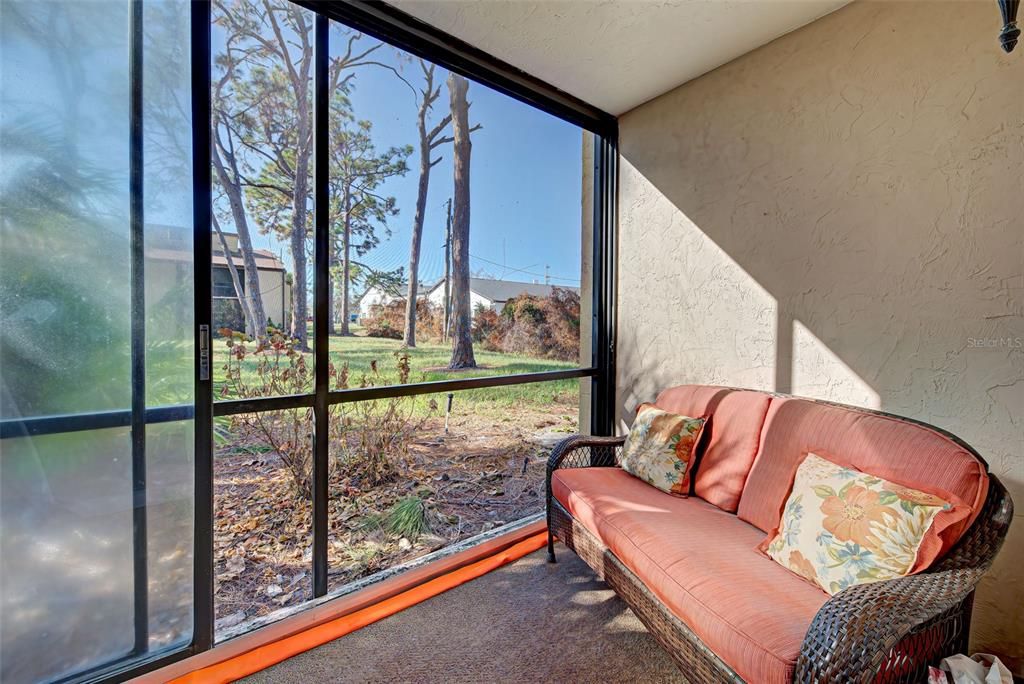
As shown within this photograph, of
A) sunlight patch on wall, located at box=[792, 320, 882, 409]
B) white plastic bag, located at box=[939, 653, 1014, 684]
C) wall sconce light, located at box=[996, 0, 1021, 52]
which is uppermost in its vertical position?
wall sconce light, located at box=[996, 0, 1021, 52]

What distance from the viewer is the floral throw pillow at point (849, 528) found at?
3.96 ft

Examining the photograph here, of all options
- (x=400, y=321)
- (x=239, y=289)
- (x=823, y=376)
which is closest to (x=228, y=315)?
(x=239, y=289)

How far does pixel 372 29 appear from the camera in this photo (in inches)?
77.4

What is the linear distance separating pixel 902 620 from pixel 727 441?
106 cm

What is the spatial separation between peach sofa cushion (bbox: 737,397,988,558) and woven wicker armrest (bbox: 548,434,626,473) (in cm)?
75

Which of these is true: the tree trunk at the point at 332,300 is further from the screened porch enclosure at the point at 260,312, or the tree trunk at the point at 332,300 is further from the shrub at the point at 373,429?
the shrub at the point at 373,429

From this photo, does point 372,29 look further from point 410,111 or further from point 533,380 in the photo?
point 533,380

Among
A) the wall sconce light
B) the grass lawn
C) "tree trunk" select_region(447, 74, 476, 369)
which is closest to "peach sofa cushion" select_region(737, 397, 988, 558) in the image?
the wall sconce light

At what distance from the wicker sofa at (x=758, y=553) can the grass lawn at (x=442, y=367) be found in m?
0.65

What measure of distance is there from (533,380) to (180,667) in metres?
2.08

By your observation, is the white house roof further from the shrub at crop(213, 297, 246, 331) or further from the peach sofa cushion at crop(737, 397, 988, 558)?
the peach sofa cushion at crop(737, 397, 988, 558)

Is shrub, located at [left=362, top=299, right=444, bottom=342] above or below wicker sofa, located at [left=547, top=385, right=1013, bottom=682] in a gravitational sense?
above

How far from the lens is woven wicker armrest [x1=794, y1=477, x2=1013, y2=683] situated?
94 centimetres

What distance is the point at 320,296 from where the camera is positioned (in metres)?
1.86
